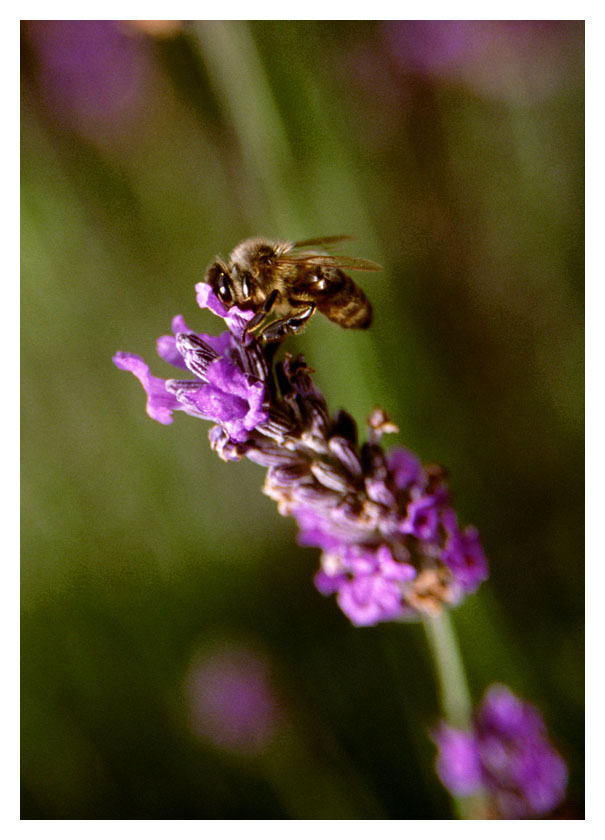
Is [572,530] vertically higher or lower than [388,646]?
higher

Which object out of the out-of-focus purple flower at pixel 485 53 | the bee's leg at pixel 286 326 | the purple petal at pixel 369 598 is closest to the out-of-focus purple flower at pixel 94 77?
the out-of-focus purple flower at pixel 485 53

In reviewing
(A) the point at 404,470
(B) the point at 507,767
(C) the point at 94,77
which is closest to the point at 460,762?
(B) the point at 507,767

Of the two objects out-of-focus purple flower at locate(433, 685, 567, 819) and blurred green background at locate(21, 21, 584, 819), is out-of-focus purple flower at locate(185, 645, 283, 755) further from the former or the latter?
out-of-focus purple flower at locate(433, 685, 567, 819)

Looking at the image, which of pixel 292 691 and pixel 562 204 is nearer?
pixel 562 204

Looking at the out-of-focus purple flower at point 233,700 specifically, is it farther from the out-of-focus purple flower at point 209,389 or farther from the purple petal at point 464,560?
the out-of-focus purple flower at point 209,389

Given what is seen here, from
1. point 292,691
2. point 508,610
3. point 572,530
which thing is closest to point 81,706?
point 292,691

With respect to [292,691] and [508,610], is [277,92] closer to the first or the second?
[508,610]
